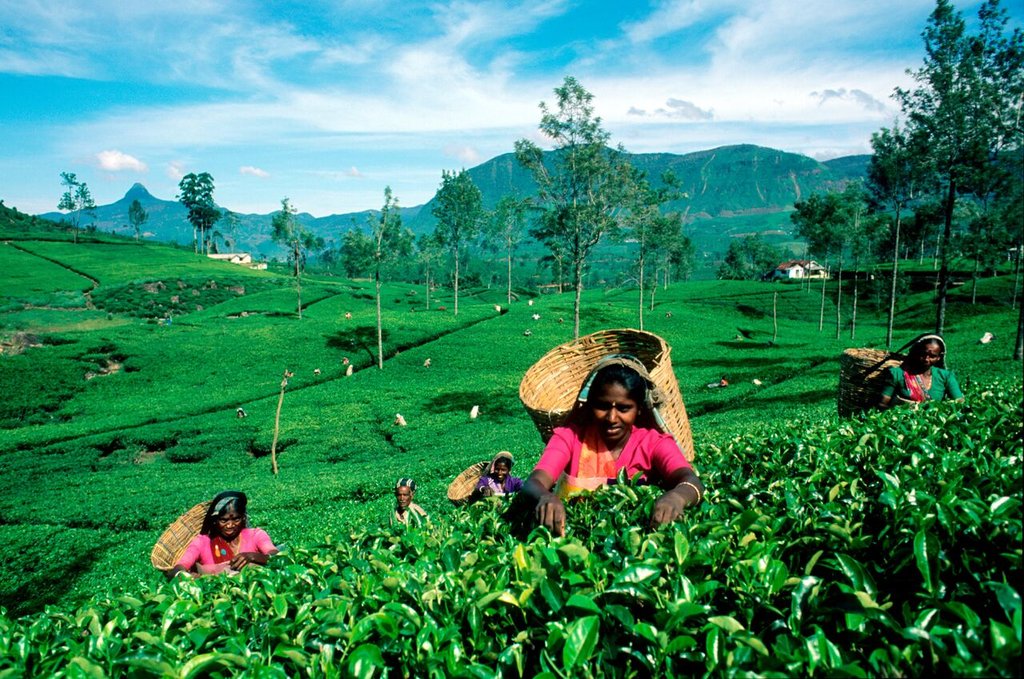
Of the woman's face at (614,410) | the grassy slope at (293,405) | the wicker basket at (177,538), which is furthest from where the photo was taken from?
the grassy slope at (293,405)

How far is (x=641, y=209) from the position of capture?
35.3 metres

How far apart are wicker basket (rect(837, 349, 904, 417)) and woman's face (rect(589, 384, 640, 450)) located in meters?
5.44

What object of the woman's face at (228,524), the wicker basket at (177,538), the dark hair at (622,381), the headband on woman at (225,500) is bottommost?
the wicker basket at (177,538)

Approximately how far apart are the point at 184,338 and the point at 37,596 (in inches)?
1469

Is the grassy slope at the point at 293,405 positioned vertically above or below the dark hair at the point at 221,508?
below

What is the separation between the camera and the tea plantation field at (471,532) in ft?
6.70

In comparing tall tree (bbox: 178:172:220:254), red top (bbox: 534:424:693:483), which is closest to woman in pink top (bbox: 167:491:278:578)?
red top (bbox: 534:424:693:483)

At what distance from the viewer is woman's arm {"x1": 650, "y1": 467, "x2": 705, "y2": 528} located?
2.96 meters

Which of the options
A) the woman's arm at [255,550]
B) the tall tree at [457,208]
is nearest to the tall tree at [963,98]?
the woman's arm at [255,550]

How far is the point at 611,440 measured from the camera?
15.0 feet

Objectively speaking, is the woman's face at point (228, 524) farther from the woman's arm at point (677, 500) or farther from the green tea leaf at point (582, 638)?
the green tea leaf at point (582, 638)

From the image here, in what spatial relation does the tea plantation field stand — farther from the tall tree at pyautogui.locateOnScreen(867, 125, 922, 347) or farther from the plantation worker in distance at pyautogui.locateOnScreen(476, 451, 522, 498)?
the tall tree at pyautogui.locateOnScreen(867, 125, 922, 347)

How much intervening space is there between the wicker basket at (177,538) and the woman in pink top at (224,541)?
1996 millimetres

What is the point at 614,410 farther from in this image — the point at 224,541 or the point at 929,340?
the point at 929,340
